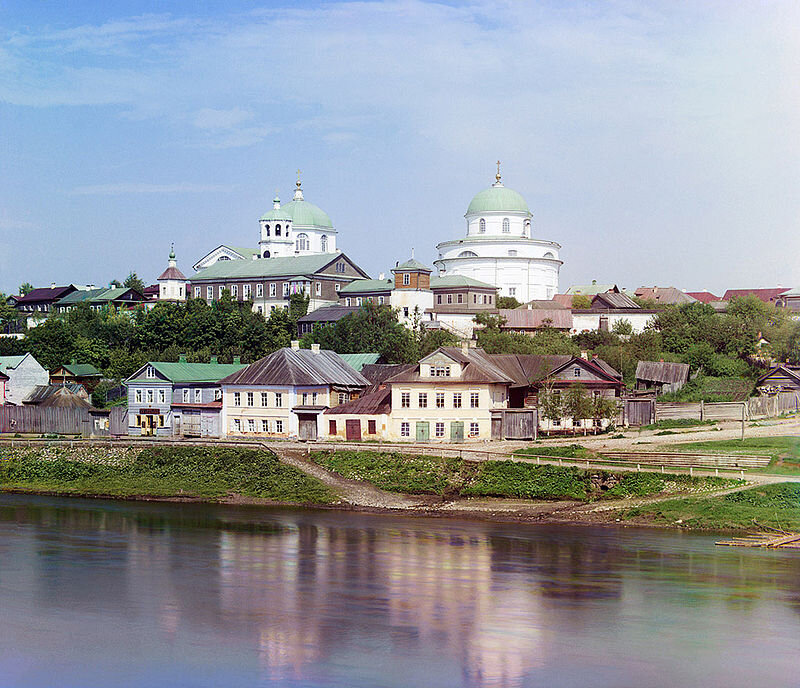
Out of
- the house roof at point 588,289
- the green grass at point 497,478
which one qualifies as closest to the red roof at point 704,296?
the house roof at point 588,289

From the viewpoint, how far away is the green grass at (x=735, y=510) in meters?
32.8

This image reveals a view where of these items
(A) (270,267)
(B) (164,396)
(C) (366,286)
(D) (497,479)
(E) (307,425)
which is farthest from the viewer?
(A) (270,267)

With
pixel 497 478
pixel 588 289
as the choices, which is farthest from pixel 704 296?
pixel 497 478

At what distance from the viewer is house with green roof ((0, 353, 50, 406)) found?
203 feet

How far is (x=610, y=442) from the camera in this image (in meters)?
44.0

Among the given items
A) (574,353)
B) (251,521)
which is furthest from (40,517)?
(574,353)

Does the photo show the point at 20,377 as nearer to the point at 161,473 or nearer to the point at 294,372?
the point at 294,372

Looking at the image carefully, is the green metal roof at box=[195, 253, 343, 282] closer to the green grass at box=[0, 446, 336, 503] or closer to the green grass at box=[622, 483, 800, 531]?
the green grass at box=[0, 446, 336, 503]

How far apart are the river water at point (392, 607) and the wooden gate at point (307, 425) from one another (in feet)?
43.3

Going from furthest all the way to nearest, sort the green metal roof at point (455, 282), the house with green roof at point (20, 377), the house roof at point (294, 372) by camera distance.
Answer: the green metal roof at point (455, 282), the house with green roof at point (20, 377), the house roof at point (294, 372)

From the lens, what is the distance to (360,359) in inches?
2296

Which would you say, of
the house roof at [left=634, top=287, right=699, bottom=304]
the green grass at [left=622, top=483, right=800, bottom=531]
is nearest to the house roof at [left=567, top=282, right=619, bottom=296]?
the house roof at [left=634, top=287, right=699, bottom=304]

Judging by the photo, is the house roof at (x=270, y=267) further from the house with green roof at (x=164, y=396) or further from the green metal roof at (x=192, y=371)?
the house with green roof at (x=164, y=396)

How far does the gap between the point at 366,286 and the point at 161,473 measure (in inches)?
1830
